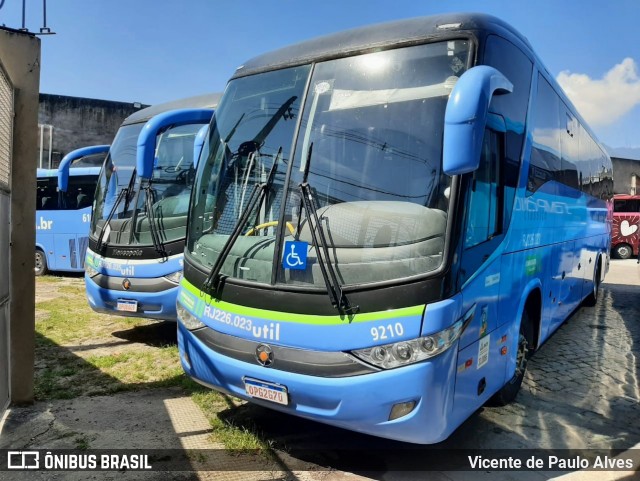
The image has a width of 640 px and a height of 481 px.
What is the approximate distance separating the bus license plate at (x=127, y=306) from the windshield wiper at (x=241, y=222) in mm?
2979

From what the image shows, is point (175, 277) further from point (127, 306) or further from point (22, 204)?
point (22, 204)

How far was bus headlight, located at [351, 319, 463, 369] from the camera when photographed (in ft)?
9.14

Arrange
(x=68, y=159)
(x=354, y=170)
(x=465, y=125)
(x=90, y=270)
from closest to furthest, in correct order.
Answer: (x=465, y=125)
(x=354, y=170)
(x=90, y=270)
(x=68, y=159)

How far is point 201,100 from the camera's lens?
24.9 feet

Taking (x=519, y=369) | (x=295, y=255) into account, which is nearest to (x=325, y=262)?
(x=295, y=255)

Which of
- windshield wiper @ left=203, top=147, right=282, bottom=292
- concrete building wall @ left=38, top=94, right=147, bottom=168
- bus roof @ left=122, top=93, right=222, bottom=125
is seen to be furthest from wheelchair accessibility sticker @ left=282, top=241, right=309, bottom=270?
concrete building wall @ left=38, top=94, right=147, bottom=168

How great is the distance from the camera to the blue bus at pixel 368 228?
9.31ft

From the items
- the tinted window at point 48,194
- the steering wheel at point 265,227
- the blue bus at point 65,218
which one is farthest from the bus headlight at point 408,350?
the tinted window at point 48,194

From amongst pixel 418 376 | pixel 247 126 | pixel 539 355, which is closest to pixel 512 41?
pixel 247 126

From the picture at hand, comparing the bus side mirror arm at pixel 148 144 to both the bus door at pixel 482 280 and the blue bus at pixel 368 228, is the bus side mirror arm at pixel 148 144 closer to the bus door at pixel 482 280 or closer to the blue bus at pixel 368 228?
the blue bus at pixel 368 228

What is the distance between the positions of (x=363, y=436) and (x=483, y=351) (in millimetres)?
1233

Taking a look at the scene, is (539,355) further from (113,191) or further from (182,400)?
(113,191)

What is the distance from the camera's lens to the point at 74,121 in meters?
18.9

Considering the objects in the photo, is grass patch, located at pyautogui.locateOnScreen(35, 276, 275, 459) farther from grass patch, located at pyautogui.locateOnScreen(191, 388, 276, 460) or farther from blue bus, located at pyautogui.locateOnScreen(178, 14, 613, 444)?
blue bus, located at pyautogui.locateOnScreen(178, 14, 613, 444)
